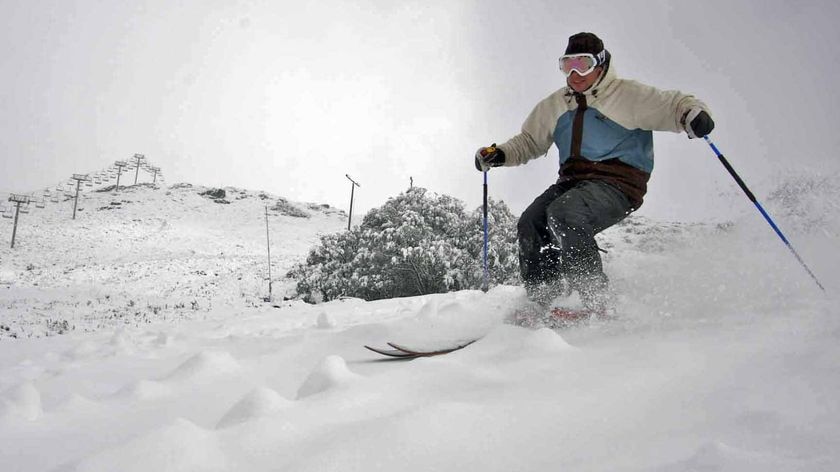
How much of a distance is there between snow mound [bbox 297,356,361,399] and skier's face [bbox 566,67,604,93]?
9.35 ft

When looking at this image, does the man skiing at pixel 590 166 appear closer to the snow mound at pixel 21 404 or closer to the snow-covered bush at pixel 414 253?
the snow mound at pixel 21 404

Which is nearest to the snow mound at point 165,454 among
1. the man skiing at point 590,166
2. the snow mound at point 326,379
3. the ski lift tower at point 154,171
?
the snow mound at point 326,379

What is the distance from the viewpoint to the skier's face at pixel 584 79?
12.0ft

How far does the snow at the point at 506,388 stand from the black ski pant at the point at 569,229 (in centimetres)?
37

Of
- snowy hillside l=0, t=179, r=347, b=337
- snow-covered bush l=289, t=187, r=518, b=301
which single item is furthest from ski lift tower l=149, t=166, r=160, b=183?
snow-covered bush l=289, t=187, r=518, b=301

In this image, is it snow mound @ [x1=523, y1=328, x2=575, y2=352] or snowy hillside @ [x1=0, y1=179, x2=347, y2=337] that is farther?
snowy hillside @ [x1=0, y1=179, x2=347, y2=337]

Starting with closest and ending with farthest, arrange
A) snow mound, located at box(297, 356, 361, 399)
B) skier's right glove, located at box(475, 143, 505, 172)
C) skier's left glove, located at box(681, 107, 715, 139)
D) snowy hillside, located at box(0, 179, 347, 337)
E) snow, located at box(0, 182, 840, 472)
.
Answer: snow, located at box(0, 182, 840, 472) < snow mound, located at box(297, 356, 361, 399) < skier's left glove, located at box(681, 107, 715, 139) < skier's right glove, located at box(475, 143, 505, 172) < snowy hillside, located at box(0, 179, 347, 337)

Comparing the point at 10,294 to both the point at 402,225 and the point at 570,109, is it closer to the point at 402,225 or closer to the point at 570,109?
the point at 402,225

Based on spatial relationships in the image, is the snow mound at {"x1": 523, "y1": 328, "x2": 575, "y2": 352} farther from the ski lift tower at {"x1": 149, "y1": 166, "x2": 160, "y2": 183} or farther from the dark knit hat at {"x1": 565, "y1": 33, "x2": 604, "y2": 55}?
the ski lift tower at {"x1": 149, "y1": 166, "x2": 160, "y2": 183}

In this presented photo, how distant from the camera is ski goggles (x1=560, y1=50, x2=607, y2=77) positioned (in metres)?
3.59

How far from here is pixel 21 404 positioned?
79.8 inches

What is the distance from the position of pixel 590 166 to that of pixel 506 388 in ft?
7.88

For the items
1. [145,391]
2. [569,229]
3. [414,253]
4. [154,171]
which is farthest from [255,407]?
[154,171]

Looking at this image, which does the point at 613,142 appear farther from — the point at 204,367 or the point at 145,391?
the point at 145,391
